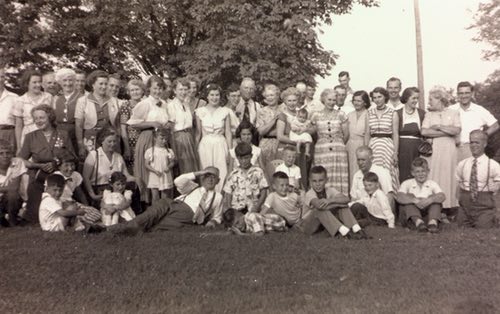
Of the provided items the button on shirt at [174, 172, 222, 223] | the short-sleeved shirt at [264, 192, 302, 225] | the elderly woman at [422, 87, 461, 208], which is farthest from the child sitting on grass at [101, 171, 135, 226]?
the elderly woman at [422, 87, 461, 208]

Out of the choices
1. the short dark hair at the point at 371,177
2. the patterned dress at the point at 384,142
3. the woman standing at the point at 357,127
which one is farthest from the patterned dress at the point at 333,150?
the short dark hair at the point at 371,177

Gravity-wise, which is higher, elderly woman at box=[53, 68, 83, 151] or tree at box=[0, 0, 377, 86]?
tree at box=[0, 0, 377, 86]

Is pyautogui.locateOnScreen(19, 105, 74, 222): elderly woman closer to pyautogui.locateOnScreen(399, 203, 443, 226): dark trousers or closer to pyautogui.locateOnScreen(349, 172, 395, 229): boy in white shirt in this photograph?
pyautogui.locateOnScreen(349, 172, 395, 229): boy in white shirt

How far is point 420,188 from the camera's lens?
789 centimetres

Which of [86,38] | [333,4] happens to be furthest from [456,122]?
[86,38]

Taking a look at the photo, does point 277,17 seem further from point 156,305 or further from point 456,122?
point 156,305

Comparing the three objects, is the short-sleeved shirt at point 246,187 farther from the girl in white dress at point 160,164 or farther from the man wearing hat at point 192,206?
the girl in white dress at point 160,164

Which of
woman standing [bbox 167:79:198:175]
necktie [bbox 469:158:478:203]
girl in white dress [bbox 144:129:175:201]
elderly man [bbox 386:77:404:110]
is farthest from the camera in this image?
elderly man [bbox 386:77:404:110]

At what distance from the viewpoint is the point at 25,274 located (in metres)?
5.13

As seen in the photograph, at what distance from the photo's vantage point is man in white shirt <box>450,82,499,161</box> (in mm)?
8945

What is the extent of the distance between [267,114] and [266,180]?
1.45m

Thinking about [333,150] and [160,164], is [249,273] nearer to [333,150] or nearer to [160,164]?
[160,164]

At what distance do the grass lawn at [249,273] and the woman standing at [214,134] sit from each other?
187cm

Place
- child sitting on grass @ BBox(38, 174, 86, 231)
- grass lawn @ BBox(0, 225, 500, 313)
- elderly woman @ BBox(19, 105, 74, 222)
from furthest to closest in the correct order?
elderly woman @ BBox(19, 105, 74, 222) → child sitting on grass @ BBox(38, 174, 86, 231) → grass lawn @ BBox(0, 225, 500, 313)
